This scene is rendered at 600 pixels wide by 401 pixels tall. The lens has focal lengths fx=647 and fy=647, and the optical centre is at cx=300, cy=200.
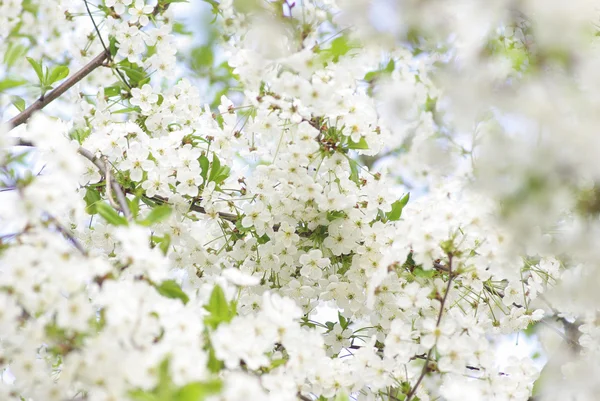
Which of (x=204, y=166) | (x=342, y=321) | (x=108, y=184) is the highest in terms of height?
(x=108, y=184)

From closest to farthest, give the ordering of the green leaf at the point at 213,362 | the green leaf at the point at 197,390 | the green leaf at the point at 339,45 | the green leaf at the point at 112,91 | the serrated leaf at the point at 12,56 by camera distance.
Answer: the green leaf at the point at 197,390 → the green leaf at the point at 213,362 → the green leaf at the point at 339,45 → the green leaf at the point at 112,91 → the serrated leaf at the point at 12,56

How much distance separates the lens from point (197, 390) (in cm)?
102

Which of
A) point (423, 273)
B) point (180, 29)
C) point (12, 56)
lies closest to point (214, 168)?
point (423, 273)

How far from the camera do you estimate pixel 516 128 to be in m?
1.08

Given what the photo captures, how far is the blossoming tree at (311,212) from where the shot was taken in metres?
1.10

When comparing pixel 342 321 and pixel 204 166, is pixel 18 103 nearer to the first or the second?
pixel 204 166

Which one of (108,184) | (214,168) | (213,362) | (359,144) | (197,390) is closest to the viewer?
(197,390)

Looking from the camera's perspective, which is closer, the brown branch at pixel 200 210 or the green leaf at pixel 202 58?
the brown branch at pixel 200 210

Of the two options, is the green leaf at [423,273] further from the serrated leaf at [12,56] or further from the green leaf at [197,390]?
A: the serrated leaf at [12,56]

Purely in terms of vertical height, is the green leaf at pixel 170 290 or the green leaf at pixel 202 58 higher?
the green leaf at pixel 170 290

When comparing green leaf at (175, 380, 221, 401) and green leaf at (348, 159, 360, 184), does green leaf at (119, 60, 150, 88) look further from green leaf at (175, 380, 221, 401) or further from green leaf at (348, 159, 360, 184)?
green leaf at (175, 380, 221, 401)

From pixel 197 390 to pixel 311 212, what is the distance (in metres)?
1.07

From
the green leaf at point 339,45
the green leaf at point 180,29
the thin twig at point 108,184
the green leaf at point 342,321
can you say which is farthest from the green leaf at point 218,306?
the green leaf at point 180,29

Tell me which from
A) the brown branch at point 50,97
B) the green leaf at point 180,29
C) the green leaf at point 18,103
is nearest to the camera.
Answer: the brown branch at point 50,97
